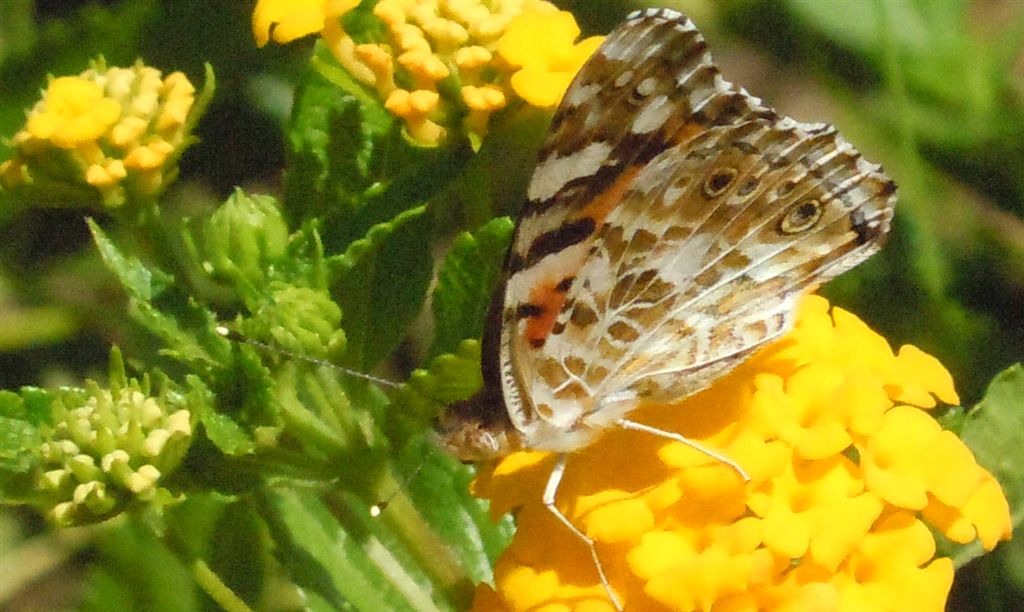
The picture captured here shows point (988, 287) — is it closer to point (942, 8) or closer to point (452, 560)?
point (942, 8)

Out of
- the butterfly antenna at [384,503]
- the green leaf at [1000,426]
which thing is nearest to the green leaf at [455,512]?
the butterfly antenna at [384,503]

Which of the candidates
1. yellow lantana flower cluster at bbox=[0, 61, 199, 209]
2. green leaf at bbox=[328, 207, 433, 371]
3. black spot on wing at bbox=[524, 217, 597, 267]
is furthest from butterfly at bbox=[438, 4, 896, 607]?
yellow lantana flower cluster at bbox=[0, 61, 199, 209]

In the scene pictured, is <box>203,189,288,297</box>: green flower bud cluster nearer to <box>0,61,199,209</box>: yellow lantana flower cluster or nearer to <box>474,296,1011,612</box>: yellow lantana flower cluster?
<box>0,61,199,209</box>: yellow lantana flower cluster

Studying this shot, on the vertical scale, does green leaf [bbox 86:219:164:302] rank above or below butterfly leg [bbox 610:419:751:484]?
above

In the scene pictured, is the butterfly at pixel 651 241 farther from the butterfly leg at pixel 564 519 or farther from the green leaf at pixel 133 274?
the green leaf at pixel 133 274

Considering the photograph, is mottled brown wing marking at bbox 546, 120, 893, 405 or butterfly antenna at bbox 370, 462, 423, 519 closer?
mottled brown wing marking at bbox 546, 120, 893, 405

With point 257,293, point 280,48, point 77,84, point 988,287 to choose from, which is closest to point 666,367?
point 257,293

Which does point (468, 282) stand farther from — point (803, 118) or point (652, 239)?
point (803, 118)
